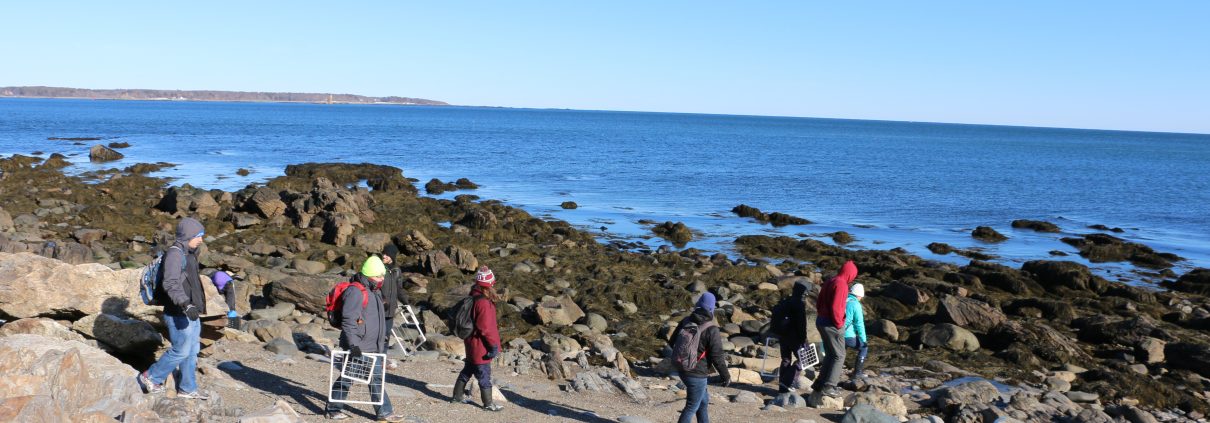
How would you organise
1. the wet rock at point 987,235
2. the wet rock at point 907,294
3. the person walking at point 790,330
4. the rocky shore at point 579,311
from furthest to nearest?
the wet rock at point 987,235
the wet rock at point 907,294
the person walking at point 790,330
the rocky shore at point 579,311

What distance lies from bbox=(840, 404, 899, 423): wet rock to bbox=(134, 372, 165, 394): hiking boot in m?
7.35

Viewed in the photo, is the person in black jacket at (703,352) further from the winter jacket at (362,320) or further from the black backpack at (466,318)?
the winter jacket at (362,320)

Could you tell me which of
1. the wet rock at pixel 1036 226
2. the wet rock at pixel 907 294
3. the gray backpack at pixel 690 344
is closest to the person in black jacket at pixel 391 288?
the gray backpack at pixel 690 344

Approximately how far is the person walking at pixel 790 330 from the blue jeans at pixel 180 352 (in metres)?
6.82

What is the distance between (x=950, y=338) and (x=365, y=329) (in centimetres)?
1201

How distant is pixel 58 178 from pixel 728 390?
129 feet

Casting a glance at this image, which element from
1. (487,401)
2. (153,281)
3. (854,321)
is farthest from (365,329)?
(854,321)

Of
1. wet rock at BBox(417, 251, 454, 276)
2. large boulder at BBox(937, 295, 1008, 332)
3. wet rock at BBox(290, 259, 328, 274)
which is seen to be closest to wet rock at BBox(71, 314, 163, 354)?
wet rock at BBox(290, 259, 328, 274)

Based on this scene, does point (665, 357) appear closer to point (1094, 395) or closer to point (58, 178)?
point (1094, 395)

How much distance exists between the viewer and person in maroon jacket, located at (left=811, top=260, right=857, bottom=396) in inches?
448

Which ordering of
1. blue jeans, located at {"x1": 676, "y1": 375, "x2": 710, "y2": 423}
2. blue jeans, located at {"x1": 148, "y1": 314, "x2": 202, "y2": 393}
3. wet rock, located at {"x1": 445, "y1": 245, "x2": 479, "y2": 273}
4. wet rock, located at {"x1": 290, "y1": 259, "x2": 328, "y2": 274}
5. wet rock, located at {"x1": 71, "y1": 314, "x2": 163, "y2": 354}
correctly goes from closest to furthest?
blue jeans, located at {"x1": 148, "y1": 314, "x2": 202, "y2": 393} → blue jeans, located at {"x1": 676, "y1": 375, "x2": 710, "y2": 423} → wet rock, located at {"x1": 71, "y1": 314, "x2": 163, "y2": 354} → wet rock, located at {"x1": 290, "y1": 259, "x2": 328, "y2": 274} → wet rock, located at {"x1": 445, "y1": 245, "x2": 479, "y2": 273}

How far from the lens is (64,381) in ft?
24.2

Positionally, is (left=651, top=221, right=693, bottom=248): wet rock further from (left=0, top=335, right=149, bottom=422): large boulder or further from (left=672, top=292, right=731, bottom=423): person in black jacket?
(left=0, top=335, right=149, bottom=422): large boulder

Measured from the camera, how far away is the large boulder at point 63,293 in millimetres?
10431
